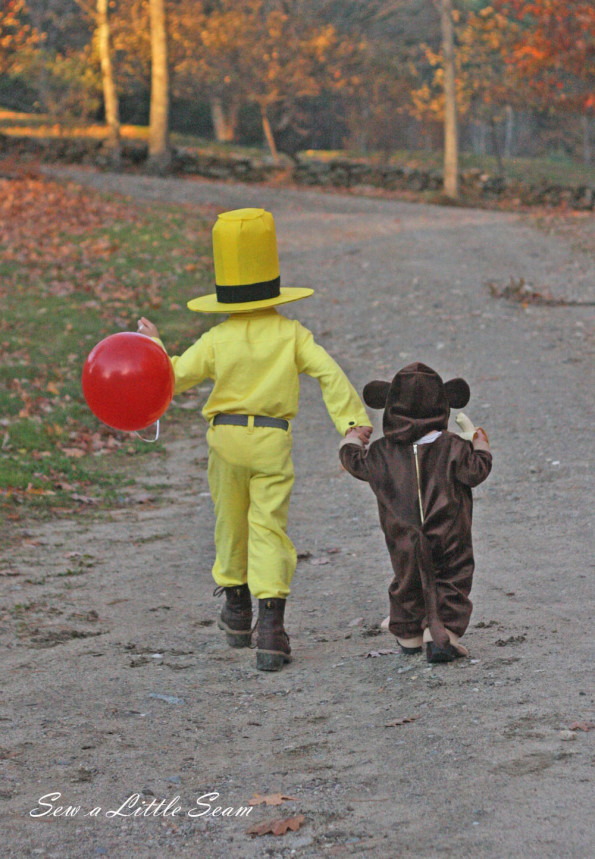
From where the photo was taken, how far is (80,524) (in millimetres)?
7777

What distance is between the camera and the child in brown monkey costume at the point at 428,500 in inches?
180

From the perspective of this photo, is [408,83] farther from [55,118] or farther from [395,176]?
[55,118]

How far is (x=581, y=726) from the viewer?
3725 millimetres

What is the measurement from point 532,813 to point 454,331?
33.9ft

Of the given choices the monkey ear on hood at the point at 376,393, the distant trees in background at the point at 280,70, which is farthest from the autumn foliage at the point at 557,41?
the monkey ear on hood at the point at 376,393

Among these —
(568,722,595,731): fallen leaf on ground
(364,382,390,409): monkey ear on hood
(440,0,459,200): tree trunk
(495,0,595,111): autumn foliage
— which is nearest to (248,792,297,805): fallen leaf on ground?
(568,722,595,731): fallen leaf on ground

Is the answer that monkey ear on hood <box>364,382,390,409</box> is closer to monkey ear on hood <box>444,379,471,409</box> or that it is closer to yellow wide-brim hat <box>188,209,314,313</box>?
monkey ear on hood <box>444,379,471,409</box>

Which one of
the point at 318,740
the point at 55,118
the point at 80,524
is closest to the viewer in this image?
the point at 318,740

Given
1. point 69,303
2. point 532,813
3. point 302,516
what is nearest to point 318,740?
point 532,813

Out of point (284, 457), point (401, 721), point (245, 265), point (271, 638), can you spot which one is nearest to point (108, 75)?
point (245, 265)

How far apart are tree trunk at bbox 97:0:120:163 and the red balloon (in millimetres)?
28215

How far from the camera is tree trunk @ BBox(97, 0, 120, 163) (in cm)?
3034

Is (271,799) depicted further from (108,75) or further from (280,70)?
(280,70)

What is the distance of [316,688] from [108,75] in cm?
2933
